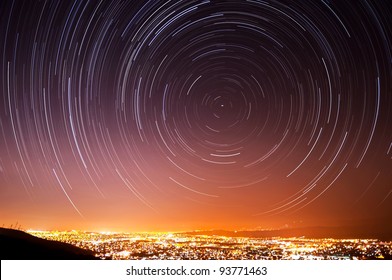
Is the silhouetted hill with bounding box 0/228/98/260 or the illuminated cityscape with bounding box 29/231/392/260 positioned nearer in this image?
the illuminated cityscape with bounding box 29/231/392/260

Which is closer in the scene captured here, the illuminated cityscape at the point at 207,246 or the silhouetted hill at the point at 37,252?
Answer: the illuminated cityscape at the point at 207,246

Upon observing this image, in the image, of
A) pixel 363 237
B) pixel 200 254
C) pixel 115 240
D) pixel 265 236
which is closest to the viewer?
pixel 200 254

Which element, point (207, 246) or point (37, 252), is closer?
point (207, 246)

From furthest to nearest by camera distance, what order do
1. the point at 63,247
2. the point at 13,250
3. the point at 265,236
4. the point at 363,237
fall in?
the point at 363,237, the point at 265,236, the point at 63,247, the point at 13,250
